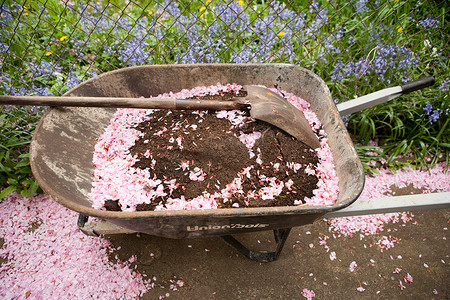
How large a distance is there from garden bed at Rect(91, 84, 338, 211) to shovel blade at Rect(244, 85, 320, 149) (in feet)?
0.19

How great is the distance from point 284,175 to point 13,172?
2426 mm

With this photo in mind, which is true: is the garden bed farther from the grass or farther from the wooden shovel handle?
the grass

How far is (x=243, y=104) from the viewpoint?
189 cm

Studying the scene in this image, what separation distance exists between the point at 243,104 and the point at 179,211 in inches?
36.5

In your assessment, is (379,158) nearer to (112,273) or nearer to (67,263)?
(112,273)

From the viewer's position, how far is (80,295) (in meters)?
1.94

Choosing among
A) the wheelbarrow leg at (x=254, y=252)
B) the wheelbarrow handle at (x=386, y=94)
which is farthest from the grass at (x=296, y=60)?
the wheelbarrow leg at (x=254, y=252)

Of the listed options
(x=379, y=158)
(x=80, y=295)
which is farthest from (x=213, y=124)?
(x=379, y=158)

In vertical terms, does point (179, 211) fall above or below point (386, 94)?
below

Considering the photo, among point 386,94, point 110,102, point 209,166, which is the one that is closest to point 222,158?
point 209,166

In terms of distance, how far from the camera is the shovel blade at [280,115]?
1823 millimetres

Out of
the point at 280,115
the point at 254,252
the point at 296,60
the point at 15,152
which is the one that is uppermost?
the point at 296,60

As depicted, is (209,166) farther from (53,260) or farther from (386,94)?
(53,260)

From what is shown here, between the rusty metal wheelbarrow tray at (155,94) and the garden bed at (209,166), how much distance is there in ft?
0.36
